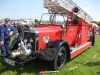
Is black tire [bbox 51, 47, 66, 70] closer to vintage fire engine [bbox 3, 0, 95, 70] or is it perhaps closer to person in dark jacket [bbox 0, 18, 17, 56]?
vintage fire engine [bbox 3, 0, 95, 70]

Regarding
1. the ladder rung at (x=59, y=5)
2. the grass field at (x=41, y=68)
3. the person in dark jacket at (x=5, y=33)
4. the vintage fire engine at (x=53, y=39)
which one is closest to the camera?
the vintage fire engine at (x=53, y=39)

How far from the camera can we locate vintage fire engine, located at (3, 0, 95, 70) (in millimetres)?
4621

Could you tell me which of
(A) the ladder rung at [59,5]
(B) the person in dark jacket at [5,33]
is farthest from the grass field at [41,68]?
(A) the ladder rung at [59,5]

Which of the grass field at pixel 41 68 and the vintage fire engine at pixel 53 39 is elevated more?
→ the vintage fire engine at pixel 53 39

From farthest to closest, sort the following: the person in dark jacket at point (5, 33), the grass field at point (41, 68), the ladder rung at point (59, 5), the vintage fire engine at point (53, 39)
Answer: the ladder rung at point (59, 5) → the person in dark jacket at point (5, 33) → the grass field at point (41, 68) → the vintage fire engine at point (53, 39)

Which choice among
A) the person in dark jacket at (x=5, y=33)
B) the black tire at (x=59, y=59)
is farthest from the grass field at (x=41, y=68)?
the person in dark jacket at (x=5, y=33)

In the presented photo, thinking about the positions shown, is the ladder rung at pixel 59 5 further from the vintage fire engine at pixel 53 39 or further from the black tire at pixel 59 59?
the black tire at pixel 59 59

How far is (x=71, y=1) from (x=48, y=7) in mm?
1253

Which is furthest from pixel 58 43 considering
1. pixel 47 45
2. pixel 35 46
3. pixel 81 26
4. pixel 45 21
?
pixel 81 26

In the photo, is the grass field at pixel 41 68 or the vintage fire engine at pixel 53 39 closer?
the vintage fire engine at pixel 53 39

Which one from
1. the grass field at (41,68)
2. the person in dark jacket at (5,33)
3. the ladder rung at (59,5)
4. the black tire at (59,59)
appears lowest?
the grass field at (41,68)

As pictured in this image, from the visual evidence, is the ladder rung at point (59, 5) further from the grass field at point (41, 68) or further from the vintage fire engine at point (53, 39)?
the grass field at point (41, 68)

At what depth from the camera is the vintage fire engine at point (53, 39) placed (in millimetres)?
4621

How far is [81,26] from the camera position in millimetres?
7391
